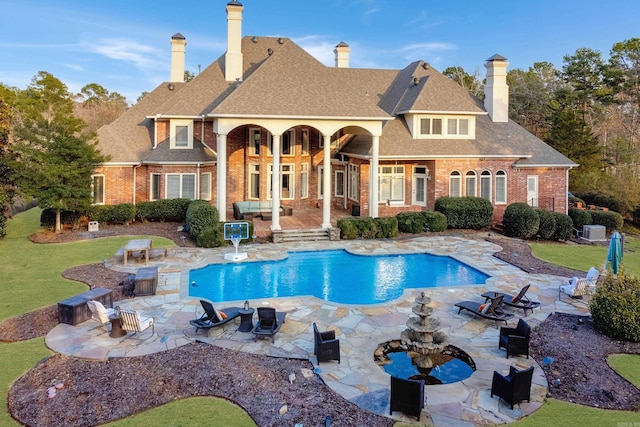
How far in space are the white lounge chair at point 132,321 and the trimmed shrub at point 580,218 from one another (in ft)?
72.6

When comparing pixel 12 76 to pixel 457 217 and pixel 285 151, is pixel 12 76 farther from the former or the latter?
pixel 457 217

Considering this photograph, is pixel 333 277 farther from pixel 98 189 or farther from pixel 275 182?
pixel 98 189

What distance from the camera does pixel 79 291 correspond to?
13.1 meters

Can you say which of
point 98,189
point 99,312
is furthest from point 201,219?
point 99,312

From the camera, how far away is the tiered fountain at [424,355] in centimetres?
870

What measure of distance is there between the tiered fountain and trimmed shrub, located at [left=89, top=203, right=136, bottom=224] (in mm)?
17346

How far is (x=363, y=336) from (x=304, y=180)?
17816 mm

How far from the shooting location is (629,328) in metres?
9.88

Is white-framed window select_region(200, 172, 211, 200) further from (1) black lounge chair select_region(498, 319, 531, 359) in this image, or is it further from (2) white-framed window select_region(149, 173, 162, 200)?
(1) black lounge chair select_region(498, 319, 531, 359)

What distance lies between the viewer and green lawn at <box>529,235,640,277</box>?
1693 cm

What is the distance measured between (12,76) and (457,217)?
4220cm

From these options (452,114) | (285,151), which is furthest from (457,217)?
(285,151)

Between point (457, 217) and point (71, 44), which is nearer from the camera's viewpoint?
point (457, 217)

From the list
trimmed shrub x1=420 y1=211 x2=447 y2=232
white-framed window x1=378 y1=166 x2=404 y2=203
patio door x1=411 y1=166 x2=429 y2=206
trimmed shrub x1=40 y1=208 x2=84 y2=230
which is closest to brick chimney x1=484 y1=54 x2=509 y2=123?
patio door x1=411 y1=166 x2=429 y2=206
